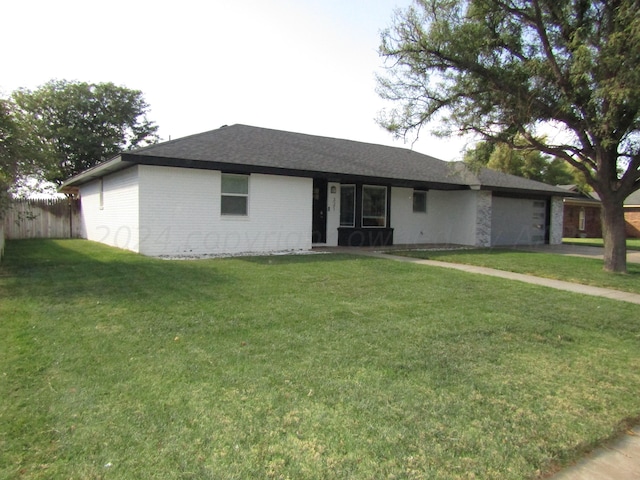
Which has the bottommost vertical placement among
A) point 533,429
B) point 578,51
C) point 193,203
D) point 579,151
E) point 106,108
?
point 533,429

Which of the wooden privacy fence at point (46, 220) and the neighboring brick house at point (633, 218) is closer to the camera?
the wooden privacy fence at point (46, 220)

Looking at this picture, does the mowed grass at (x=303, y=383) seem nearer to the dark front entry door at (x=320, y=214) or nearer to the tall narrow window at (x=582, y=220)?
the dark front entry door at (x=320, y=214)

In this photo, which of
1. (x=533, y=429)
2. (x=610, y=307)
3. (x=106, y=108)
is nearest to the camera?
(x=533, y=429)

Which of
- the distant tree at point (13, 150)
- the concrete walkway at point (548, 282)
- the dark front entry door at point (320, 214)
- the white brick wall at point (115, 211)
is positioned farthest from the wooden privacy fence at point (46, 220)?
the concrete walkway at point (548, 282)

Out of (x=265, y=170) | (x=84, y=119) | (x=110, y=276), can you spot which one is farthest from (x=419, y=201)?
(x=84, y=119)

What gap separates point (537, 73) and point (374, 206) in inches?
293

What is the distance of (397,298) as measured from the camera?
23.0ft

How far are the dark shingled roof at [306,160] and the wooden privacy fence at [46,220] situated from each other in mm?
4404

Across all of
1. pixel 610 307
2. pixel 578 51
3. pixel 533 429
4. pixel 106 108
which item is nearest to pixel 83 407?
pixel 533 429

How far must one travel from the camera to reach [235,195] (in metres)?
12.8

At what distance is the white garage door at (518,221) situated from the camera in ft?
63.0

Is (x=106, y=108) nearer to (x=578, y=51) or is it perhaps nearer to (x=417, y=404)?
(x=578, y=51)

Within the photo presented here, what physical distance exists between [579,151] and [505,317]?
24.9ft

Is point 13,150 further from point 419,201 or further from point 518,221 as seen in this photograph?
point 518,221
